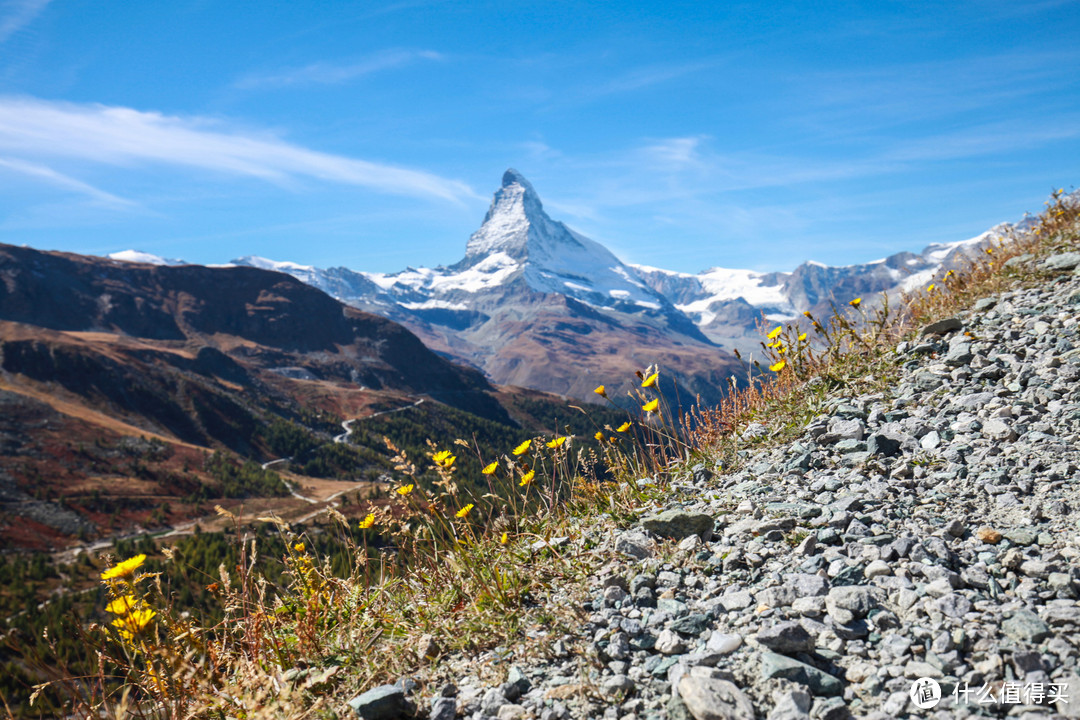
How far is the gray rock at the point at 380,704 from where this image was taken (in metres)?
3.06

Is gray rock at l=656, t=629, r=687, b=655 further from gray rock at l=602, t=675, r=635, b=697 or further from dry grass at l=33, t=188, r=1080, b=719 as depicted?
dry grass at l=33, t=188, r=1080, b=719

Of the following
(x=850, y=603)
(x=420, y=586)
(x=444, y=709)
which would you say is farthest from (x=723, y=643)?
(x=420, y=586)

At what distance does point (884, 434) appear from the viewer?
4.93 m

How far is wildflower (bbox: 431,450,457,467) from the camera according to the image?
14.6 feet

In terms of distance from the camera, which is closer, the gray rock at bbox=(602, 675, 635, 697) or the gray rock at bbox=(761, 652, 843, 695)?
the gray rock at bbox=(761, 652, 843, 695)

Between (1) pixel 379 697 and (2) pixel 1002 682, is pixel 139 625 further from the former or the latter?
(2) pixel 1002 682

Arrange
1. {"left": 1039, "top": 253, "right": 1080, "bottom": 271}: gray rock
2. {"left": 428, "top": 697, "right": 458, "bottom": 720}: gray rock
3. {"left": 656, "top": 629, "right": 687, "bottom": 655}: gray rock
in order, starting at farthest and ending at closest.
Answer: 1. {"left": 1039, "top": 253, "right": 1080, "bottom": 271}: gray rock
2. {"left": 656, "top": 629, "right": 687, "bottom": 655}: gray rock
3. {"left": 428, "top": 697, "right": 458, "bottom": 720}: gray rock

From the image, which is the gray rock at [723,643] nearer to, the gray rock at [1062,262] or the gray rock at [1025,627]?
the gray rock at [1025,627]

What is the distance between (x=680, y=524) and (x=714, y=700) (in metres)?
1.77

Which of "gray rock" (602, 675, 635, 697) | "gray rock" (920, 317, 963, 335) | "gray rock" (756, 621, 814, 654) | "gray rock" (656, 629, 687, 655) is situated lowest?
"gray rock" (602, 675, 635, 697)

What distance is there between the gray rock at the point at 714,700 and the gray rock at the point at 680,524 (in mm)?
1597

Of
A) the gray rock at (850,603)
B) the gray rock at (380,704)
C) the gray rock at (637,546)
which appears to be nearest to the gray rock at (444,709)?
the gray rock at (380,704)

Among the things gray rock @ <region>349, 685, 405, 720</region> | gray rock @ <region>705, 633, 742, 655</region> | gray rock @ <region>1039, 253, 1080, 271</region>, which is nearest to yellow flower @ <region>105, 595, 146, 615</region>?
gray rock @ <region>349, 685, 405, 720</region>

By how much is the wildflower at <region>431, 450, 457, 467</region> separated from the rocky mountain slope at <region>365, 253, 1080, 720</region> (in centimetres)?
130
